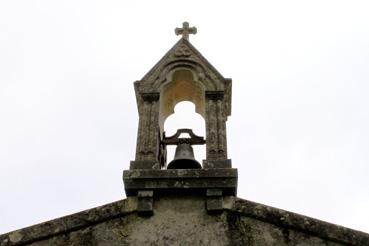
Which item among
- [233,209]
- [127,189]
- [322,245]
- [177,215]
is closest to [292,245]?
[322,245]

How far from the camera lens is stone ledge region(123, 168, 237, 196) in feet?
23.5

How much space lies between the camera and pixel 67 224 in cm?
707

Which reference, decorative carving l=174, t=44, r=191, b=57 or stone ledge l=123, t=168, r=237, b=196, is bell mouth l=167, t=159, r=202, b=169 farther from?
decorative carving l=174, t=44, r=191, b=57

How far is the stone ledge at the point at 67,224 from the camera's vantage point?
7.01m

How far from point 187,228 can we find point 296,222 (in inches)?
49.0

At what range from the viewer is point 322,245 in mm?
6844

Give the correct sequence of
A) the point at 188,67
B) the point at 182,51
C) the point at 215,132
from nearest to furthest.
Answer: the point at 215,132, the point at 188,67, the point at 182,51

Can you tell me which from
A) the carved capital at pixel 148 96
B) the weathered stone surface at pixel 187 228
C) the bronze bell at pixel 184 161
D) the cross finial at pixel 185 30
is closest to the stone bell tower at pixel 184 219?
the weathered stone surface at pixel 187 228

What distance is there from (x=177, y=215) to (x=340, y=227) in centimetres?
186

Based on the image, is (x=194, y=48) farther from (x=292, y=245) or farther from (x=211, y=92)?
(x=292, y=245)

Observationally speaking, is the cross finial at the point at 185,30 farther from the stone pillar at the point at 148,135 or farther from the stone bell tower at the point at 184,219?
the stone bell tower at the point at 184,219

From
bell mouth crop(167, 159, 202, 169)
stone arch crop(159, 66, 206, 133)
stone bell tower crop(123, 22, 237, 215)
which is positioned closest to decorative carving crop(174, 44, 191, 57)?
stone bell tower crop(123, 22, 237, 215)

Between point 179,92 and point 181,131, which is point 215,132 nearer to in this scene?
point 181,131

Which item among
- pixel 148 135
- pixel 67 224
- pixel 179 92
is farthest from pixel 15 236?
pixel 179 92
